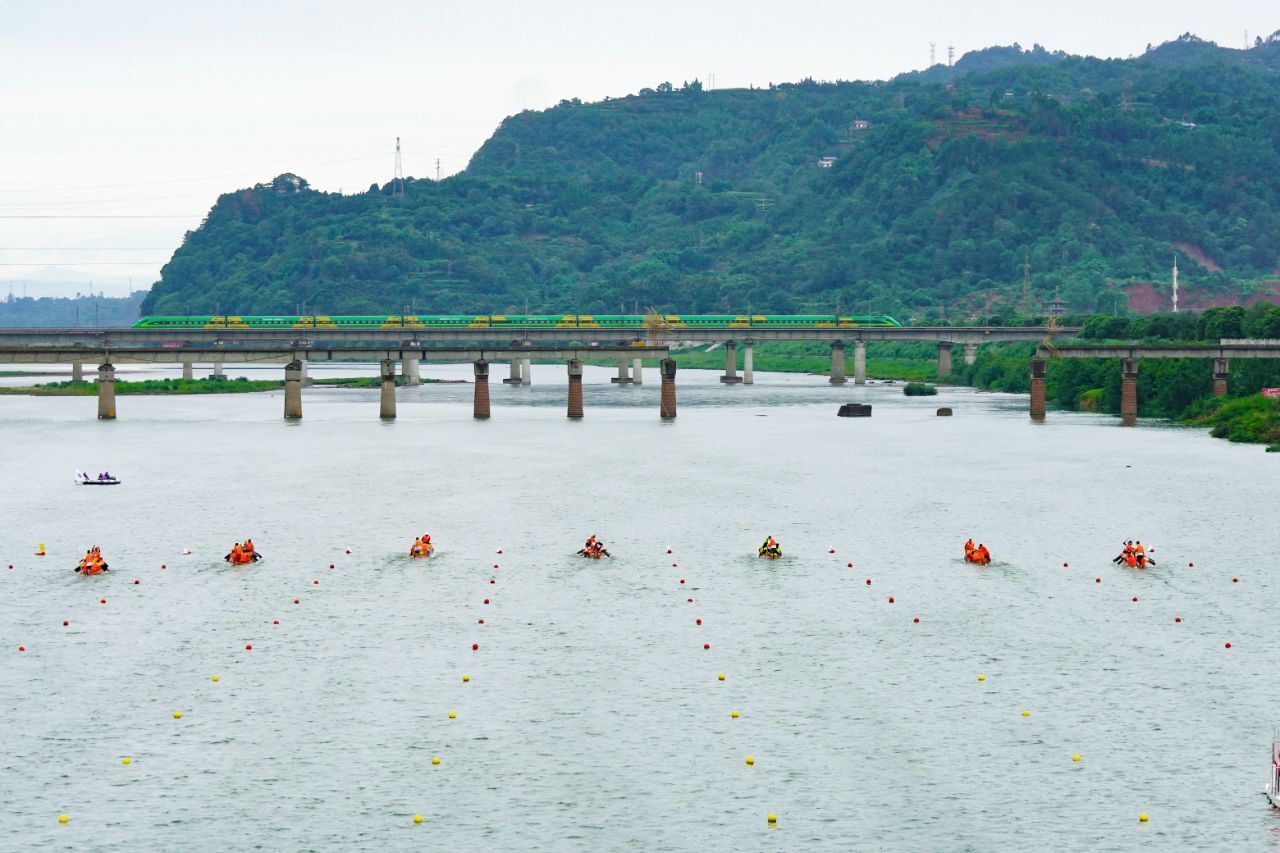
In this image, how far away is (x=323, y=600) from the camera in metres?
77.9

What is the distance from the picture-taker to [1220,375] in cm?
18662

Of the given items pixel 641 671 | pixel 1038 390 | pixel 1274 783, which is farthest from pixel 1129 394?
pixel 1274 783

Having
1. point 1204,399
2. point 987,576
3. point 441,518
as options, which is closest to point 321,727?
point 987,576

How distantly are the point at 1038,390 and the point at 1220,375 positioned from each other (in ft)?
68.5

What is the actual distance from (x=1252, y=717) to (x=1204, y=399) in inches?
5569

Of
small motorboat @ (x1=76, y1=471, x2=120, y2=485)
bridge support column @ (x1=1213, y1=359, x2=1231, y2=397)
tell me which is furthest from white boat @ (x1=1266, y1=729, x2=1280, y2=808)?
bridge support column @ (x1=1213, y1=359, x2=1231, y2=397)

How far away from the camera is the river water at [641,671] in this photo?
1852 inches

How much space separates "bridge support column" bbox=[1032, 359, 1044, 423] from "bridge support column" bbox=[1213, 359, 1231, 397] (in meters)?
19.9

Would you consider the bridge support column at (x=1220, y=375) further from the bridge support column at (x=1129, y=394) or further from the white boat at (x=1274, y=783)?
the white boat at (x=1274, y=783)

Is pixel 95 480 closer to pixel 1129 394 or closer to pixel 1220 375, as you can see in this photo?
pixel 1129 394

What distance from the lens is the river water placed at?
47.0 m

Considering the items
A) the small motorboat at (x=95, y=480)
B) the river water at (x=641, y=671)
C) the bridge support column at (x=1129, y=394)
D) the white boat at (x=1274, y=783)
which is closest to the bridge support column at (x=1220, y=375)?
the bridge support column at (x=1129, y=394)

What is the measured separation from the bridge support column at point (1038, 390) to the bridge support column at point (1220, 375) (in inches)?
782

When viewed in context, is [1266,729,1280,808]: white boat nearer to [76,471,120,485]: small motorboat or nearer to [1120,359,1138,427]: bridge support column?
[76,471,120,485]: small motorboat
